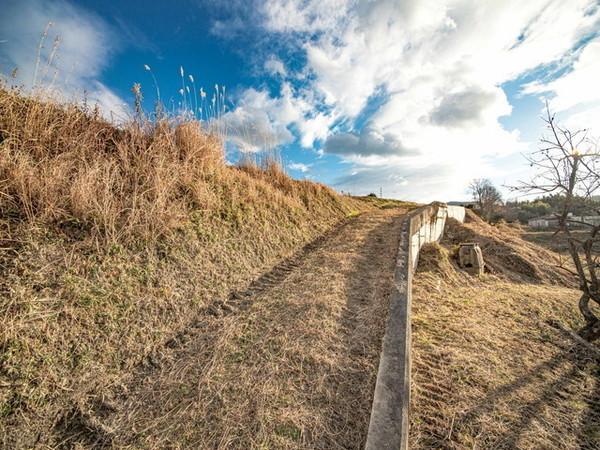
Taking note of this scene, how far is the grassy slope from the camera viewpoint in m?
1.88

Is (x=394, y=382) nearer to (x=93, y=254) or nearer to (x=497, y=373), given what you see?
(x=497, y=373)

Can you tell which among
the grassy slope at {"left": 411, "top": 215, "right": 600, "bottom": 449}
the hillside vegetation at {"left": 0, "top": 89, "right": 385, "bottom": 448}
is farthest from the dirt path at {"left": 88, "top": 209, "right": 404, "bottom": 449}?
the grassy slope at {"left": 411, "top": 215, "right": 600, "bottom": 449}

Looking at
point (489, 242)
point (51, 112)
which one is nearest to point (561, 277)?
point (489, 242)

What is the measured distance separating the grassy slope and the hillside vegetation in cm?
231

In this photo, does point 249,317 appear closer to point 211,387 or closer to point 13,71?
point 211,387

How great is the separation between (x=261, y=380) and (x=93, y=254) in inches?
79.4

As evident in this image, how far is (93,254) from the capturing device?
2521mm

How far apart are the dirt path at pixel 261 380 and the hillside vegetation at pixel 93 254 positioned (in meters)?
0.21

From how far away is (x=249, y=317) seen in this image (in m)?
2.80

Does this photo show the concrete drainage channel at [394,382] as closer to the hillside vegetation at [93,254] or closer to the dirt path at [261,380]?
the dirt path at [261,380]

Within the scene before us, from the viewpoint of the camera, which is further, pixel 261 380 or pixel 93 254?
pixel 93 254

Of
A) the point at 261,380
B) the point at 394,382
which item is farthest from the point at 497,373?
the point at 261,380

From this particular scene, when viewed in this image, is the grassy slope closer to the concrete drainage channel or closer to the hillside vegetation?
the concrete drainage channel

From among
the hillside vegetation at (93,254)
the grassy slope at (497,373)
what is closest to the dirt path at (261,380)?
the hillside vegetation at (93,254)
